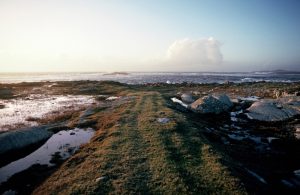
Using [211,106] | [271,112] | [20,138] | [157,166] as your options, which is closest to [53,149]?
[20,138]

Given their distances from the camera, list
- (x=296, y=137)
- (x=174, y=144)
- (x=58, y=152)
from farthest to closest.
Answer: (x=296, y=137)
(x=58, y=152)
(x=174, y=144)

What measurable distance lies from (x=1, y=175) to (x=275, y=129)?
28.1 metres

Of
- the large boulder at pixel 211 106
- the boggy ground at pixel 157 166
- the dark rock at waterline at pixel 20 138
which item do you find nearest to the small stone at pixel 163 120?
the boggy ground at pixel 157 166

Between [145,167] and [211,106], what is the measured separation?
24.5 meters

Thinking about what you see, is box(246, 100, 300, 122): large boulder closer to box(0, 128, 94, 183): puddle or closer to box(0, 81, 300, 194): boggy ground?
box(0, 81, 300, 194): boggy ground

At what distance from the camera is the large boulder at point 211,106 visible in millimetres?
36062

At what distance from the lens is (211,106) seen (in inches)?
1451

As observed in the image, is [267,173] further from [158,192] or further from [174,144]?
[158,192]

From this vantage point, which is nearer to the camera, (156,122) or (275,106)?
(156,122)

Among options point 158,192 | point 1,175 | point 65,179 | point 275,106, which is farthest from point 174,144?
point 275,106

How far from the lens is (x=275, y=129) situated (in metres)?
26.9

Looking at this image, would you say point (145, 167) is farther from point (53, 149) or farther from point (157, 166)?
point (53, 149)

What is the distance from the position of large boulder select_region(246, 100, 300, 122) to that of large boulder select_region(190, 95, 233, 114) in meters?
4.33

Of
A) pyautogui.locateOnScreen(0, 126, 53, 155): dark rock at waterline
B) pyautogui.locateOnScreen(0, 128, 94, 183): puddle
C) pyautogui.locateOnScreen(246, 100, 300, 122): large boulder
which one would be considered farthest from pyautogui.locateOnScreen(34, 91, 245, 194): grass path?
pyautogui.locateOnScreen(246, 100, 300, 122): large boulder
